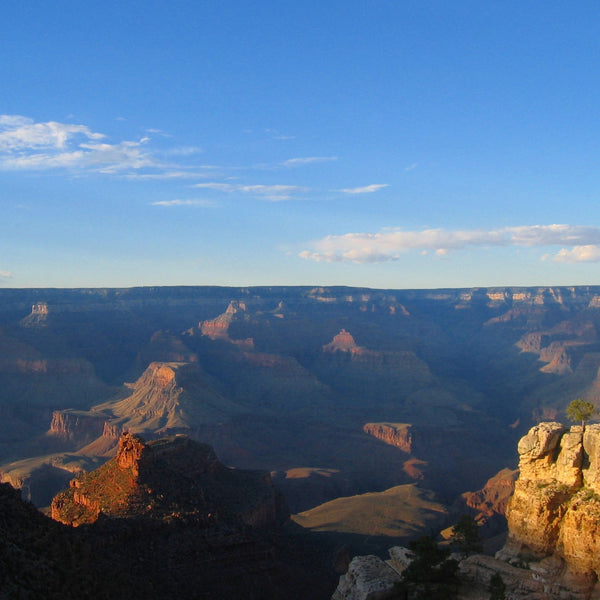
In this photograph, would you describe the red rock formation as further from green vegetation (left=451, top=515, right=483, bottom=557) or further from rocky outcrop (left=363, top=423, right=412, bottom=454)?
green vegetation (left=451, top=515, right=483, bottom=557)

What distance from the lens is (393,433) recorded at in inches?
5025

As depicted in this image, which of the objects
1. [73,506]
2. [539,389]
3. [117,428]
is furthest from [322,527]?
[539,389]

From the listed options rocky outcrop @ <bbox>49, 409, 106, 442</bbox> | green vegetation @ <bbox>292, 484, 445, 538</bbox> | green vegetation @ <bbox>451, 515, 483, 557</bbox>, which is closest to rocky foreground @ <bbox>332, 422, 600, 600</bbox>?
green vegetation @ <bbox>451, 515, 483, 557</bbox>

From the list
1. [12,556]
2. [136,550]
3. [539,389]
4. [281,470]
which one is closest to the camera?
[12,556]

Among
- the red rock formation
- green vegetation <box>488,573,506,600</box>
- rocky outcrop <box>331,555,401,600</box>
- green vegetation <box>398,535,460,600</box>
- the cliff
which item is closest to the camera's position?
green vegetation <box>488,573,506,600</box>

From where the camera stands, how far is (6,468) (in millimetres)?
96125

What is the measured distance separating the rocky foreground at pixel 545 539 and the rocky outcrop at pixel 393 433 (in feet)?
307

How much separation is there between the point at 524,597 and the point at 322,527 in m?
40.3

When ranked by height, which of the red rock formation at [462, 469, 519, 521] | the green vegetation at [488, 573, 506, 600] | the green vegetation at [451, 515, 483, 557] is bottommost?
the red rock formation at [462, 469, 519, 521]

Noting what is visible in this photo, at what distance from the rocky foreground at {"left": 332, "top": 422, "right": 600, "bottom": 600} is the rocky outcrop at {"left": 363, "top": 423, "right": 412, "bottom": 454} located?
93.7 meters

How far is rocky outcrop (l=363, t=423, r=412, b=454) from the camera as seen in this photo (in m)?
125

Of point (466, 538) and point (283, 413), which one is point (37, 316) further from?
point (466, 538)

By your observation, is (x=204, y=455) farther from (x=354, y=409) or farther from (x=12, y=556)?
(x=354, y=409)

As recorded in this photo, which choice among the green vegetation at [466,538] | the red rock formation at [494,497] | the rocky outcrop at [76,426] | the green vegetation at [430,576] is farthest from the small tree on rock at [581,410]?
the rocky outcrop at [76,426]
